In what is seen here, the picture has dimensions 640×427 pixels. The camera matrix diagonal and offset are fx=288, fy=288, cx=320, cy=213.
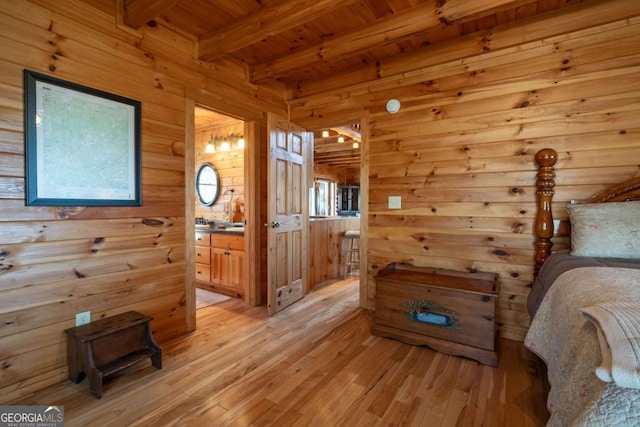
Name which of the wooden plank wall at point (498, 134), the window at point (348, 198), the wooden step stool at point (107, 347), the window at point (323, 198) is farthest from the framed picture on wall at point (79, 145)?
the window at point (348, 198)

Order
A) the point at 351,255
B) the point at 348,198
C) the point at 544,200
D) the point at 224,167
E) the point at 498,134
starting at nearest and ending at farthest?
the point at 544,200
the point at 498,134
the point at 224,167
the point at 351,255
the point at 348,198

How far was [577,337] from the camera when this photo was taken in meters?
1.02

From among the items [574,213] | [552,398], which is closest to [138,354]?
[552,398]

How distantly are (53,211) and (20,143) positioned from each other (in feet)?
1.42

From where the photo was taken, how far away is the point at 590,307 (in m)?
0.96

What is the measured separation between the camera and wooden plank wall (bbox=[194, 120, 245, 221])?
4570 mm

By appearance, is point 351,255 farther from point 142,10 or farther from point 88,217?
point 142,10

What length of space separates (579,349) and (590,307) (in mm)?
146

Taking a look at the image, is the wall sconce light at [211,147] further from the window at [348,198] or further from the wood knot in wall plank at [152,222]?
the window at [348,198]

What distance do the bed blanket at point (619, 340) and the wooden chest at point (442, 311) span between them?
4.09 feet

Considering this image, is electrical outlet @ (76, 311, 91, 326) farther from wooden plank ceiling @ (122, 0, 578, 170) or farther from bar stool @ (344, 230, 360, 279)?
bar stool @ (344, 230, 360, 279)

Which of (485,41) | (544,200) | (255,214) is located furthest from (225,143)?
(544,200)

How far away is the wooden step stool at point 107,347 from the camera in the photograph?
1763mm

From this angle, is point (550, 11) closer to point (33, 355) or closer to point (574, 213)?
point (574, 213)
